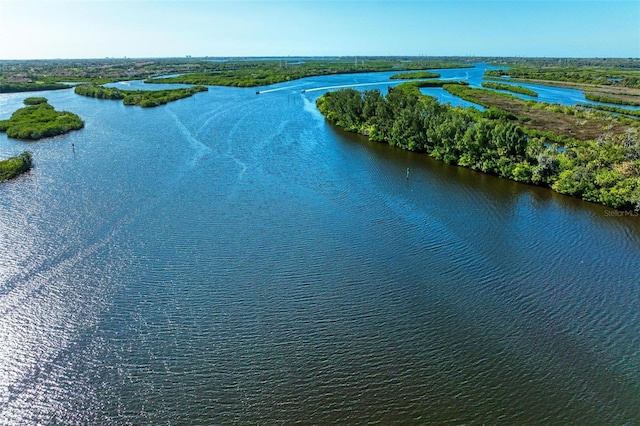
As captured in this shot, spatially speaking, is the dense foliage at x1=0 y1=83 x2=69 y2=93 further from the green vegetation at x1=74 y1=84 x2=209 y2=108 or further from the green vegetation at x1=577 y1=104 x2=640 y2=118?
the green vegetation at x1=577 y1=104 x2=640 y2=118

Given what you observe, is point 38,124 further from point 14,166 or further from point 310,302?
point 310,302

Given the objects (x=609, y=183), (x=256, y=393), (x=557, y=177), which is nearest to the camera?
(x=256, y=393)

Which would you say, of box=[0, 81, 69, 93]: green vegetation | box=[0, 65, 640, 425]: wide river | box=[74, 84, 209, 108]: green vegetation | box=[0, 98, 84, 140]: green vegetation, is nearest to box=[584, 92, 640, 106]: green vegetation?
box=[0, 65, 640, 425]: wide river

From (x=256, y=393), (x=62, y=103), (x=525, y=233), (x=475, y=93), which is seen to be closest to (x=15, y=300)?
(x=256, y=393)

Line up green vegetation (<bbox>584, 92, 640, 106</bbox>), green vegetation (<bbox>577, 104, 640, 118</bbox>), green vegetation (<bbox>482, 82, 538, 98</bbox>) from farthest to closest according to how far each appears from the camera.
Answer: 1. green vegetation (<bbox>482, 82, 538, 98</bbox>)
2. green vegetation (<bbox>584, 92, 640, 106</bbox>)
3. green vegetation (<bbox>577, 104, 640, 118</bbox>)

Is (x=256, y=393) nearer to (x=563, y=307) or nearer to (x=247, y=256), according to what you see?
(x=247, y=256)

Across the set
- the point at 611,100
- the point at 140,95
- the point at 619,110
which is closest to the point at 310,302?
the point at 619,110
